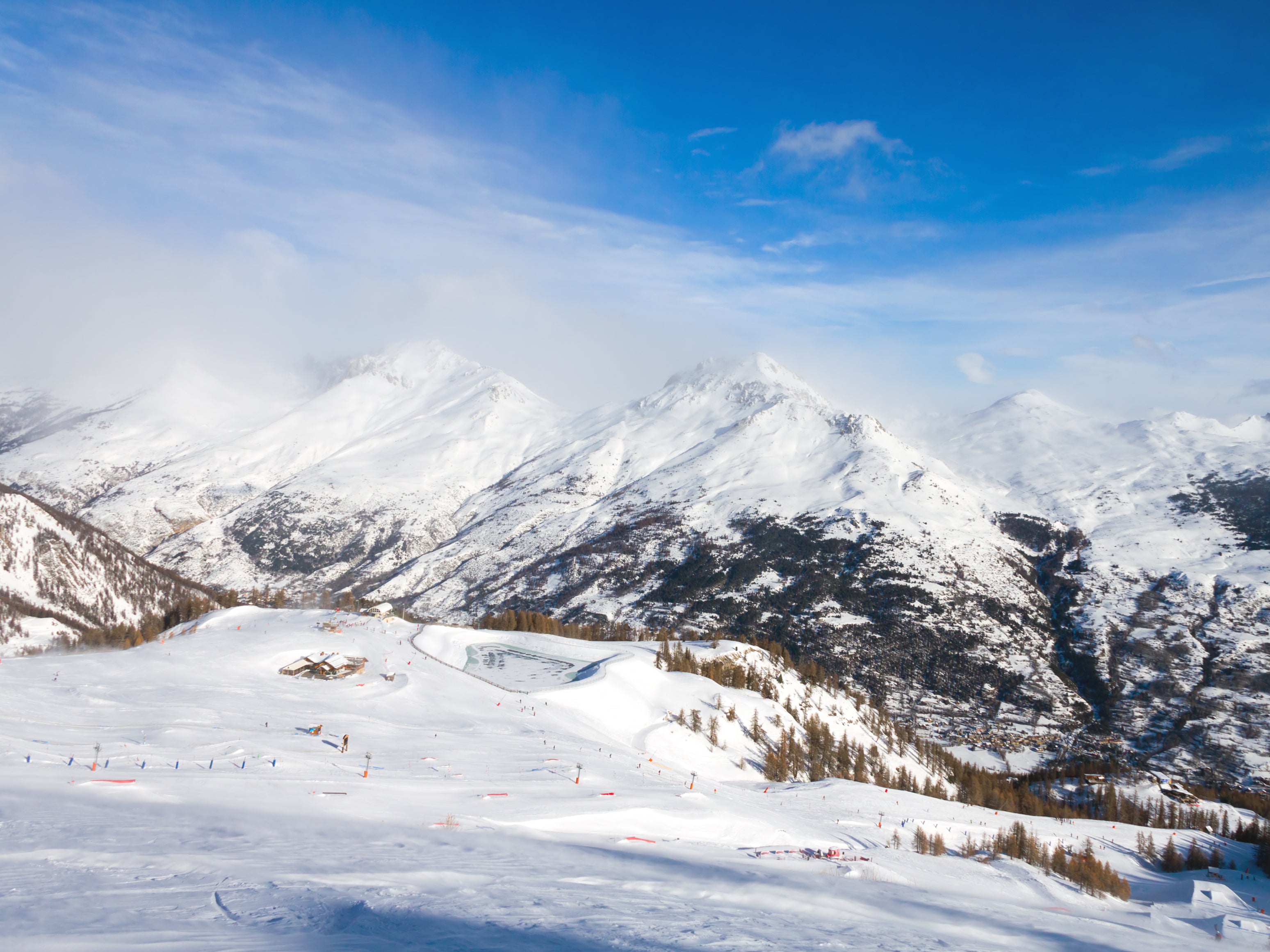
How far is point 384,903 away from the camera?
1443cm

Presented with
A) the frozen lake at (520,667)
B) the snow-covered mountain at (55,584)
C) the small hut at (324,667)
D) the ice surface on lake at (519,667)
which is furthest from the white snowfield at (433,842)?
the snow-covered mountain at (55,584)

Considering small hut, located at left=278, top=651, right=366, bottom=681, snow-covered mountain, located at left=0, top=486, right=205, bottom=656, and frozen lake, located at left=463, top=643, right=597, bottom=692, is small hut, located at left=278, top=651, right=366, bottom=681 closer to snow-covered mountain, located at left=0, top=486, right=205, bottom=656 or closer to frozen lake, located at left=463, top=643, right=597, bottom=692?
frozen lake, located at left=463, top=643, right=597, bottom=692

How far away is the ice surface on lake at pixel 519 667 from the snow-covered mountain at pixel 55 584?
11204 centimetres

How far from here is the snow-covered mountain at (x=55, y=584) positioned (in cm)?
16088

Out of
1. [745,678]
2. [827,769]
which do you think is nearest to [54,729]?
[827,769]

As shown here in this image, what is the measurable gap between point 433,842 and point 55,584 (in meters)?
216

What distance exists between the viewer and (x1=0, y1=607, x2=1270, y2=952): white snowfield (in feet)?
44.8

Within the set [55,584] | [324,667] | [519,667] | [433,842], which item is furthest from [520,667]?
[55,584]

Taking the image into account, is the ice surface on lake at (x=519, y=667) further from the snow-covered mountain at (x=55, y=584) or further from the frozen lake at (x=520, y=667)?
the snow-covered mountain at (x=55, y=584)

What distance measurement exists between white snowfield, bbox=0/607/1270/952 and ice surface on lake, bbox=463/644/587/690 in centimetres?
2294

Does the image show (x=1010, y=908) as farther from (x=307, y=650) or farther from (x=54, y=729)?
(x=307, y=650)

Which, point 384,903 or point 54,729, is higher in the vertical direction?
point 384,903

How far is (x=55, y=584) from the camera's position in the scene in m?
179

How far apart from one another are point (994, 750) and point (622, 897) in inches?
6321
